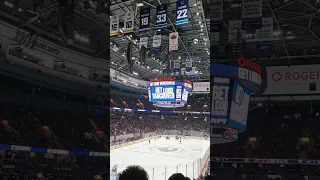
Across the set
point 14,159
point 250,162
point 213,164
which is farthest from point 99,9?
point 250,162

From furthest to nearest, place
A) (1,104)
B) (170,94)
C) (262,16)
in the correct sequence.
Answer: (170,94), (262,16), (1,104)

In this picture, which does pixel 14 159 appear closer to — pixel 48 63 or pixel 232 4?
pixel 48 63

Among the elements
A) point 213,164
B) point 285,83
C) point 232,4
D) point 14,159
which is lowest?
point 213,164

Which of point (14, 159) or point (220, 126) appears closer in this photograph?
point (14, 159)

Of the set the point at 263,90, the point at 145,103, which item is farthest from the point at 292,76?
the point at 145,103

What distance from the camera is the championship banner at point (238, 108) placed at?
3.60 meters

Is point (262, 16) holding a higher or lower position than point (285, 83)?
higher

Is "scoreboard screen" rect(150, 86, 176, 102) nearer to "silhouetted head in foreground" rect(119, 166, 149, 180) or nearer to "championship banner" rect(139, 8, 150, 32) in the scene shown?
"championship banner" rect(139, 8, 150, 32)

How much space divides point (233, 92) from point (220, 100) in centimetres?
21

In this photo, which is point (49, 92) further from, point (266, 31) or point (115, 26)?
point (115, 26)

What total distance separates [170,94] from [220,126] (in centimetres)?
788

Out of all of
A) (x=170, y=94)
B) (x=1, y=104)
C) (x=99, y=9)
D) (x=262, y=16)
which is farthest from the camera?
(x=170, y=94)

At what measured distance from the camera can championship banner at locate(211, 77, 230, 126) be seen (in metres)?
3.60

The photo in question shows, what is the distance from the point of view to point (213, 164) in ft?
11.8
